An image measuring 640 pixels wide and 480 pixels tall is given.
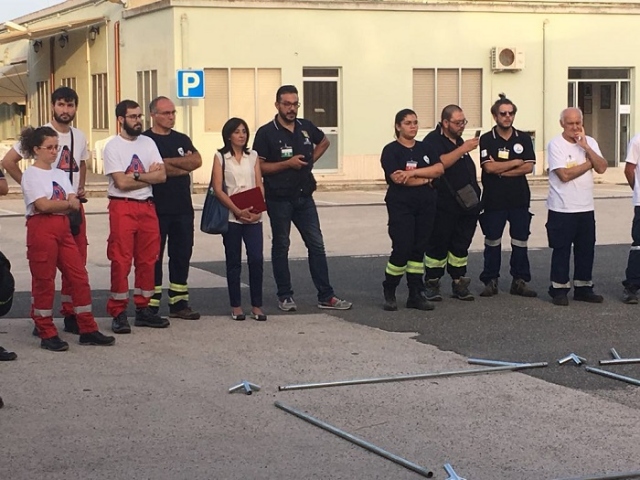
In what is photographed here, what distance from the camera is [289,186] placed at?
1074 cm

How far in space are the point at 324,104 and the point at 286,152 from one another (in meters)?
19.1

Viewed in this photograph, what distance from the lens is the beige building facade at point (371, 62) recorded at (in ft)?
92.9

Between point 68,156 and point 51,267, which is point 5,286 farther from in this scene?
point 68,156

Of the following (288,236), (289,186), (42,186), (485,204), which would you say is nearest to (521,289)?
(485,204)

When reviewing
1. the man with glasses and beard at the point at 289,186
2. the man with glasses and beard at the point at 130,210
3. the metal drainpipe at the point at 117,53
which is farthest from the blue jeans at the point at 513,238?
the metal drainpipe at the point at 117,53

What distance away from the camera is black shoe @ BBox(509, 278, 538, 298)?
11602 millimetres

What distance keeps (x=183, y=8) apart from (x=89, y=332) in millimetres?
19911

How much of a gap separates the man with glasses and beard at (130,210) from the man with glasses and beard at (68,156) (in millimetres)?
229

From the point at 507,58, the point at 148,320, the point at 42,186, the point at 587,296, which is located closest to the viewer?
the point at 42,186

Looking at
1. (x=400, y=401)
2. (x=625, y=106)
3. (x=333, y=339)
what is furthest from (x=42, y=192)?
(x=625, y=106)

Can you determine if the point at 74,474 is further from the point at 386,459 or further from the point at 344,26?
the point at 344,26

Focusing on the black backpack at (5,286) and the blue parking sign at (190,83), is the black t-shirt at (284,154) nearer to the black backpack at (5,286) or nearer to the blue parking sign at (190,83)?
the black backpack at (5,286)

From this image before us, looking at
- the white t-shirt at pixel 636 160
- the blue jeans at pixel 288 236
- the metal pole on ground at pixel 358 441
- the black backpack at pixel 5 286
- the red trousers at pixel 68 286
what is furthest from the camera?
the white t-shirt at pixel 636 160

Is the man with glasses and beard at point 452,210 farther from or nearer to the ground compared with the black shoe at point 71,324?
farther from the ground
